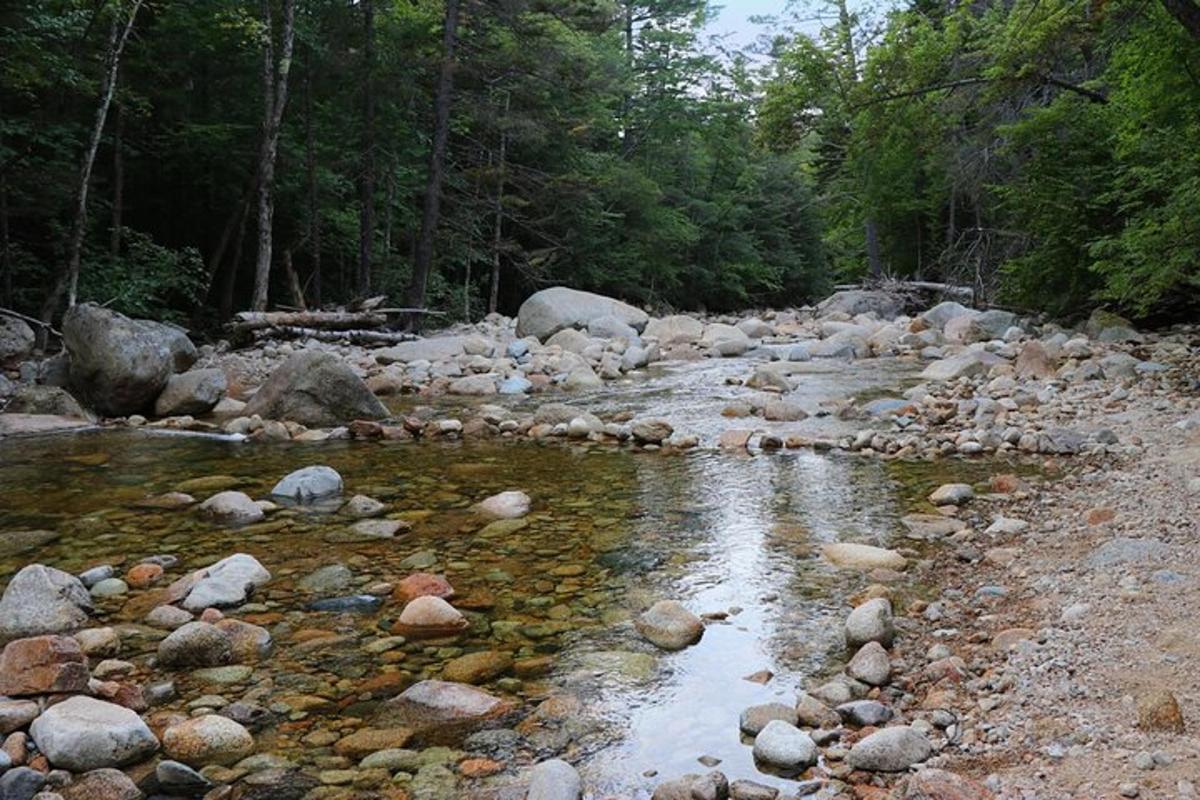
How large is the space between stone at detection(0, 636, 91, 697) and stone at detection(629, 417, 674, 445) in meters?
4.79

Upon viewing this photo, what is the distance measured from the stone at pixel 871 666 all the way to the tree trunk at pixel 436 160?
515 inches

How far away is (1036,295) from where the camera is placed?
1280 centimetres

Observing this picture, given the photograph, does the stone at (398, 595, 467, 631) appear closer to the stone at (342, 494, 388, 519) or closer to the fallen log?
the stone at (342, 494, 388, 519)

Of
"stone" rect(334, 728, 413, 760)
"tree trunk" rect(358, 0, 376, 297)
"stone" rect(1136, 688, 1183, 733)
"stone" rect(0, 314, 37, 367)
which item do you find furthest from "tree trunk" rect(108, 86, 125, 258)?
"stone" rect(1136, 688, 1183, 733)

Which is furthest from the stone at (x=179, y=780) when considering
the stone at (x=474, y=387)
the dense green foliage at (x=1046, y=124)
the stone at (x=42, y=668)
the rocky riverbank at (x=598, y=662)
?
the stone at (x=474, y=387)

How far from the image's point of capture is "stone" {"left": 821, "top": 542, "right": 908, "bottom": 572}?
392cm

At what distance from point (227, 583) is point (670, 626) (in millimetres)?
1866

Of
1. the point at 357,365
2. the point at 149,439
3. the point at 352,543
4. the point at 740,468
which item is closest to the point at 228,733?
the point at 352,543

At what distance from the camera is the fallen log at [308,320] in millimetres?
12359

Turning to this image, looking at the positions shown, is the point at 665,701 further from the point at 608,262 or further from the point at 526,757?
the point at 608,262

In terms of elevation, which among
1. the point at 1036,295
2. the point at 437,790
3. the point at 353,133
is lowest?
the point at 437,790

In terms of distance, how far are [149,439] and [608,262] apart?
18.2m

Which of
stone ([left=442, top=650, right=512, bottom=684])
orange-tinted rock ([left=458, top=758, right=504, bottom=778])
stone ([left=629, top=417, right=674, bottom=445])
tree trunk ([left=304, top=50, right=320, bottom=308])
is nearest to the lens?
orange-tinted rock ([left=458, top=758, right=504, bottom=778])

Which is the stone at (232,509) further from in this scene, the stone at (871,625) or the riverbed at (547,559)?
the stone at (871,625)
